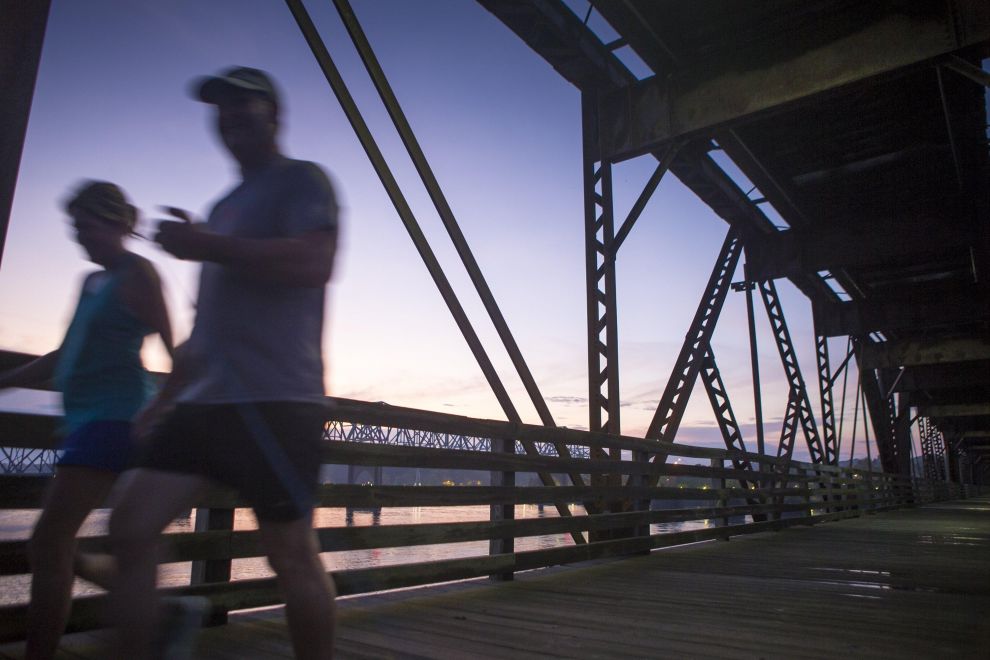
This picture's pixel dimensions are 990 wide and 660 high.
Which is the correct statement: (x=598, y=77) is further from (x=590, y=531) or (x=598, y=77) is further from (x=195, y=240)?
(x=195, y=240)

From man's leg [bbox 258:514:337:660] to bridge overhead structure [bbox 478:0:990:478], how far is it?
16.0 feet

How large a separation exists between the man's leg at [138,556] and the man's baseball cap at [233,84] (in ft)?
3.13

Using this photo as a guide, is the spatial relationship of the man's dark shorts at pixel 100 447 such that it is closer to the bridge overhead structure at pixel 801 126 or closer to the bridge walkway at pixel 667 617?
the bridge walkway at pixel 667 617

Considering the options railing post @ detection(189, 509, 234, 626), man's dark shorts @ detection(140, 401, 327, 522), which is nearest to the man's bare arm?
man's dark shorts @ detection(140, 401, 327, 522)

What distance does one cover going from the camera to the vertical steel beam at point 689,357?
732cm

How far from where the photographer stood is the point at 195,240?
5.12ft

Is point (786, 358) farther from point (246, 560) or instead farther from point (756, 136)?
point (246, 560)

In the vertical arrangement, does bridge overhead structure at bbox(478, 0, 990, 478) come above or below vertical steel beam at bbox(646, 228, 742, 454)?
above

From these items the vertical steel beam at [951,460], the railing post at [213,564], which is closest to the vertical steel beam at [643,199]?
the railing post at [213,564]

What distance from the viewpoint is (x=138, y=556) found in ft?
5.03

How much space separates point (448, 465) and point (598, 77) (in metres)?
4.54

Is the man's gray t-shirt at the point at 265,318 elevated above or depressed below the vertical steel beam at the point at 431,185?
below

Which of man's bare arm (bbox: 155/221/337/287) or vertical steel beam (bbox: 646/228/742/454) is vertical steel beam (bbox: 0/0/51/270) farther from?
vertical steel beam (bbox: 646/228/742/454)

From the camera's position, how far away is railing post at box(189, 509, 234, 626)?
3051 mm
